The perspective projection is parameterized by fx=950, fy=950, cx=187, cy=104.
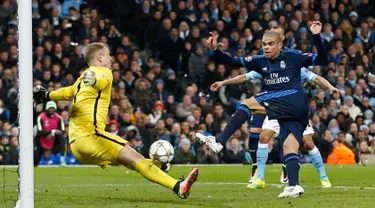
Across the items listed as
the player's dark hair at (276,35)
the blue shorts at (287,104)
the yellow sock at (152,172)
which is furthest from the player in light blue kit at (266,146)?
the yellow sock at (152,172)

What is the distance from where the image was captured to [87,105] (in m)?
10.7

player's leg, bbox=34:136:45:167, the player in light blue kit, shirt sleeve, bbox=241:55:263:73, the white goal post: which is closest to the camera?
the white goal post

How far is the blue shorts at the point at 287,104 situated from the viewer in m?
11.5

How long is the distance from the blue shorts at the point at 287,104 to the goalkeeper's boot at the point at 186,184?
169 centimetres

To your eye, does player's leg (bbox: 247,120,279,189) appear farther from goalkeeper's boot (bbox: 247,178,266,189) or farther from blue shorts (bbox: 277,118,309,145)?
blue shorts (bbox: 277,118,309,145)

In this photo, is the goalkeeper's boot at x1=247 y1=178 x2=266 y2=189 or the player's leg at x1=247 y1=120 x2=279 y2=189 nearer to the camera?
the goalkeeper's boot at x1=247 y1=178 x2=266 y2=189

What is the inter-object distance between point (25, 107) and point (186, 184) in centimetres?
238

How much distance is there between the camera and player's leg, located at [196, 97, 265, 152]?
12.7 meters

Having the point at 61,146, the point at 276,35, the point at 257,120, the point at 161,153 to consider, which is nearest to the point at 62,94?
the point at 161,153

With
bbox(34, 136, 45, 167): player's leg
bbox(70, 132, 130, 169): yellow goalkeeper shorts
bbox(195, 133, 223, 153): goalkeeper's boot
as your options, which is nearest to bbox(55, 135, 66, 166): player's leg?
bbox(34, 136, 45, 167): player's leg

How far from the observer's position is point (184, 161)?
2286 centimetres

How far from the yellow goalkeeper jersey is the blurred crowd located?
35.0ft

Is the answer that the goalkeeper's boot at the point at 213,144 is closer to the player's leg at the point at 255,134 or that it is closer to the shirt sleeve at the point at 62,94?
the player's leg at the point at 255,134

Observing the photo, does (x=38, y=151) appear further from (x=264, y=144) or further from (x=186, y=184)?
(x=186, y=184)
